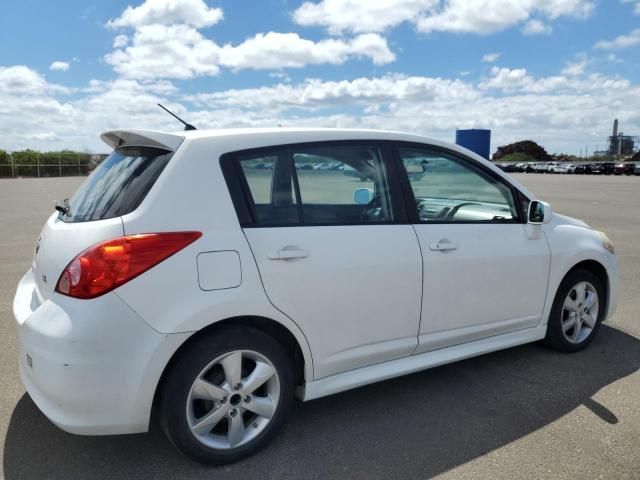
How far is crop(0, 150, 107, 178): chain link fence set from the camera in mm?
46781

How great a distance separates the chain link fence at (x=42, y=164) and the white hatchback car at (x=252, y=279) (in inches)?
1828

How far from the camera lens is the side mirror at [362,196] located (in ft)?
10.8

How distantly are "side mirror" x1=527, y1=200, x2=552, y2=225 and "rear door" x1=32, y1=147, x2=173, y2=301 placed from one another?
2491 mm

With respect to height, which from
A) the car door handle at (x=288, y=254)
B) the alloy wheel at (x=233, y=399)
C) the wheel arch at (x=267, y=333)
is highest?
the car door handle at (x=288, y=254)

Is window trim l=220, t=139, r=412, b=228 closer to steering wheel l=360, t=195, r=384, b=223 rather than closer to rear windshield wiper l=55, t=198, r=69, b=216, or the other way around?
steering wheel l=360, t=195, r=384, b=223

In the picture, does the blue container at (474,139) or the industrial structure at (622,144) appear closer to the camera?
the blue container at (474,139)

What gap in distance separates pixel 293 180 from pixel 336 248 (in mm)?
445

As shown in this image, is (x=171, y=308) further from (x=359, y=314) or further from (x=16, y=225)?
(x=16, y=225)

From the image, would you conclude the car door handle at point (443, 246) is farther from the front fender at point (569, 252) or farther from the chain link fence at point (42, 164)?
the chain link fence at point (42, 164)

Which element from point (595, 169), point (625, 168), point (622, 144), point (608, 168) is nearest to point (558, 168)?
point (595, 169)

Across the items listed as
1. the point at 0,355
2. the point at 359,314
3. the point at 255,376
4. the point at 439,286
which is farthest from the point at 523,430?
the point at 0,355

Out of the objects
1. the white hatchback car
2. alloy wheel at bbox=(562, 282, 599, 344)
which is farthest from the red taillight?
alloy wheel at bbox=(562, 282, 599, 344)

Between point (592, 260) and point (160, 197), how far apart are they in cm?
335

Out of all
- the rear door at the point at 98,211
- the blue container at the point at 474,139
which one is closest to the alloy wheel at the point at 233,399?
the rear door at the point at 98,211
